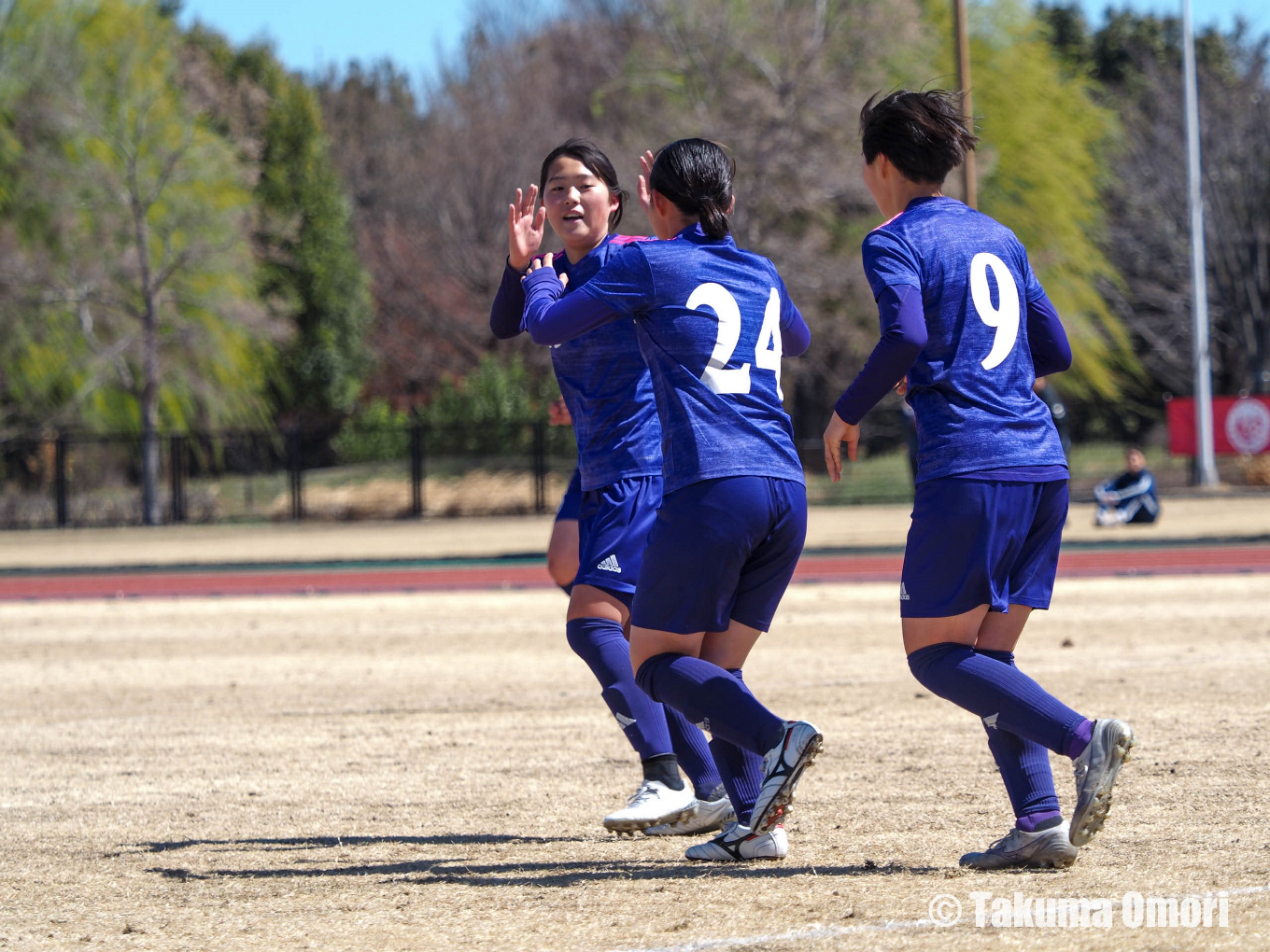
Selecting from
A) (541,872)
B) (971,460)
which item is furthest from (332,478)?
(971,460)

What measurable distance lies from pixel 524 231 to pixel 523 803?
6.75 ft

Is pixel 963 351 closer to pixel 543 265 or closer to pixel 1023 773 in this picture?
pixel 1023 773

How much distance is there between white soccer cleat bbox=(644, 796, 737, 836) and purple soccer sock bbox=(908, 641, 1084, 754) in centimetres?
94

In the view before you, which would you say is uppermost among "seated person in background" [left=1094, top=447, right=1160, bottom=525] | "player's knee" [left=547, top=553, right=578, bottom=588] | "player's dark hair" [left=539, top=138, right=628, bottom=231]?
"player's dark hair" [left=539, top=138, right=628, bottom=231]

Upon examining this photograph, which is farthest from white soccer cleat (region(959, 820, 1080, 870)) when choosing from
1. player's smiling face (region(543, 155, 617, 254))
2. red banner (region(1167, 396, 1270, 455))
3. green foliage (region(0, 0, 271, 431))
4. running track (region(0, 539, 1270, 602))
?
green foliage (region(0, 0, 271, 431))

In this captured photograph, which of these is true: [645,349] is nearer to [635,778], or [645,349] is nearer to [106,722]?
[635,778]

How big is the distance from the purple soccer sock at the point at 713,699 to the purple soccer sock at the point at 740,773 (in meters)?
0.21

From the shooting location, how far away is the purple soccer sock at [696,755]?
4926 millimetres

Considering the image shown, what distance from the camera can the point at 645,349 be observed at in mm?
4352

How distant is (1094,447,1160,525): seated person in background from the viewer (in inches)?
818

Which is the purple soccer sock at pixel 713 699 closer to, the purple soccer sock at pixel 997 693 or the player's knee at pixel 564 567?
the purple soccer sock at pixel 997 693

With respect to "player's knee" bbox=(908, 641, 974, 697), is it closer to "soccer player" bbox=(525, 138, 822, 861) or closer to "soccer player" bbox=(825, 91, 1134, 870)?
"soccer player" bbox=(825, 91, 1134, 870)

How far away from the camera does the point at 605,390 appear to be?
5023mm

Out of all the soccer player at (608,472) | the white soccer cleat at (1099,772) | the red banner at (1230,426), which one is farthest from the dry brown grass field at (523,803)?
the red banner at (1230,426)
